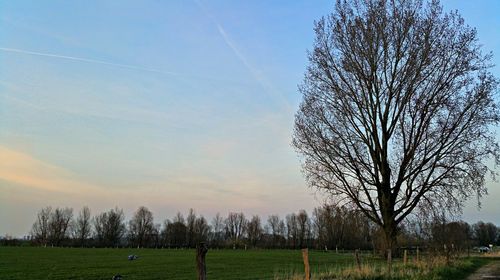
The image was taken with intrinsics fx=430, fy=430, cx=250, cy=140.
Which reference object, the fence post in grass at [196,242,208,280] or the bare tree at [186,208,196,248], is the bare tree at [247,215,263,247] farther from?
the fence post in grass at [196,242,208,280]

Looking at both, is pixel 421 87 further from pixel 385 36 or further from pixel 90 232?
pixel 90 232

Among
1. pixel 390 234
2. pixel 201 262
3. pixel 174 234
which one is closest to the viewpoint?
pixel 201 262

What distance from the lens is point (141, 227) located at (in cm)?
13450

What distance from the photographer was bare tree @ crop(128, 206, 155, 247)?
426 feet

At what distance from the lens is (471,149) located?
2028 cm

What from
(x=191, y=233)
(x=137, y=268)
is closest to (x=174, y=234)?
(x=191, y=233)

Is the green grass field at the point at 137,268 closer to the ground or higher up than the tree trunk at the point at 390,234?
closer to the ground

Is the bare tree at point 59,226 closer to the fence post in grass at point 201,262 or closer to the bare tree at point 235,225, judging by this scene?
the bare tree at point 235,225

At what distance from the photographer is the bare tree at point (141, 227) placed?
130m

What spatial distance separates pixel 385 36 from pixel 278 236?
122107mm

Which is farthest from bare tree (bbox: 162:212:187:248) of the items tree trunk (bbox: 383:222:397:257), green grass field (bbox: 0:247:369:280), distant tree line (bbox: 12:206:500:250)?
tree trunk (bbox: 383:222:397:257)

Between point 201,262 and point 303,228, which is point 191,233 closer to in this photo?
point 303,228

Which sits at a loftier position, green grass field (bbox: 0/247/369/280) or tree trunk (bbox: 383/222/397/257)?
tree trunk (bbox: 383/222/397/257)

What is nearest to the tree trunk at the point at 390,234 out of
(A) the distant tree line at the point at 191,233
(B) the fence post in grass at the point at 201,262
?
(B) the fence post in grass at the point at 201,262
